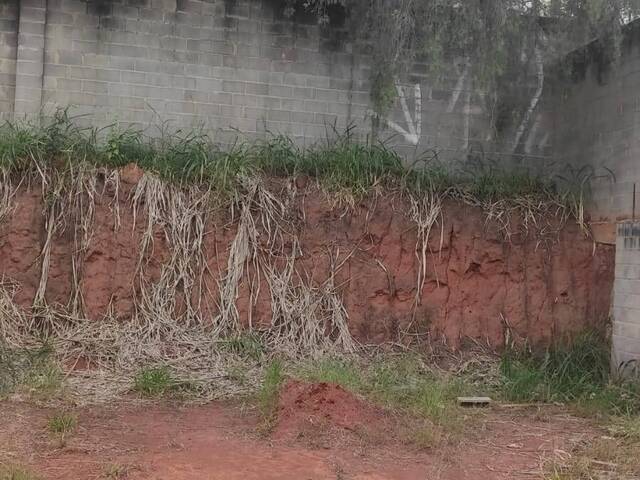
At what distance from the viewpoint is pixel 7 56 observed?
27.2 ft

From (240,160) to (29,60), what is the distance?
2.56m

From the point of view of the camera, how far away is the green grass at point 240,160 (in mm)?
7883

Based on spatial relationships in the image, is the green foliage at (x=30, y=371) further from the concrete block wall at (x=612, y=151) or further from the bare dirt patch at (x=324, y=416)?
the concrete block wall at (x=612, y=151)

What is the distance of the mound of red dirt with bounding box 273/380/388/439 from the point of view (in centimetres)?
557

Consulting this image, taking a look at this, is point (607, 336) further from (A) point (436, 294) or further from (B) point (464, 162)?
(B) point (464, 162)

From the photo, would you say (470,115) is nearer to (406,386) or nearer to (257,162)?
(257,162)

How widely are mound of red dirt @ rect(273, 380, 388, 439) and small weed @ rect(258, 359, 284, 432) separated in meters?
0.07

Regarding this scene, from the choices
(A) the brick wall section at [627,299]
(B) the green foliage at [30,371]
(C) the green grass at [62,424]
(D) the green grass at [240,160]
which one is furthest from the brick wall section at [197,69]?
(C) the green grass at [62,424]

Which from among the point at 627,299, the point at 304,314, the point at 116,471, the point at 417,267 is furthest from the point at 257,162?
the point at 116,471

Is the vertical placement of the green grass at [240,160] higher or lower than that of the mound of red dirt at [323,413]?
higher

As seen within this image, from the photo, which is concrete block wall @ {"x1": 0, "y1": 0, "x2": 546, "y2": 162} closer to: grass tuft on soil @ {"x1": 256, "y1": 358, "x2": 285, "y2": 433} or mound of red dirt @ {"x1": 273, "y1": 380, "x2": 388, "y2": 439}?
grass tuft on soil @ {"x1": 256, "y1": 358, "x2": 285, "y2": 433}

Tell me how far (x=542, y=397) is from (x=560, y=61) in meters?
3.96

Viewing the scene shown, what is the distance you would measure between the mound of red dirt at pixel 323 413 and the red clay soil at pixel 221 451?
186mm

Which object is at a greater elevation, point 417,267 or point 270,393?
point 417,267
